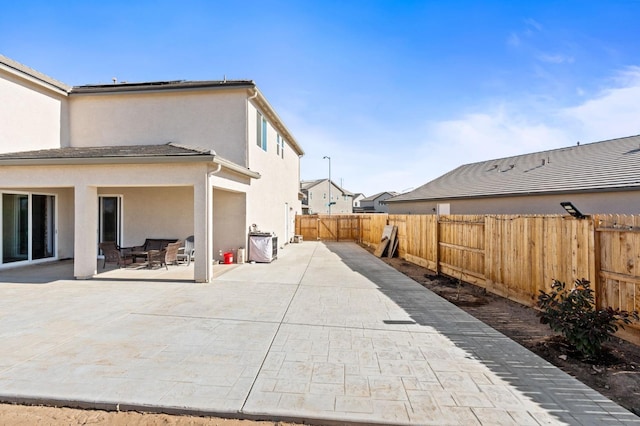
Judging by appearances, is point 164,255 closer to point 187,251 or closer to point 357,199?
point 187,251

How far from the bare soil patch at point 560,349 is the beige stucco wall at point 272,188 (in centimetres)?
Answer: 786

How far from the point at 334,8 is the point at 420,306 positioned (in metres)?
8.55

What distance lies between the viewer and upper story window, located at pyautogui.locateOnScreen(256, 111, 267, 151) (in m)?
12.6

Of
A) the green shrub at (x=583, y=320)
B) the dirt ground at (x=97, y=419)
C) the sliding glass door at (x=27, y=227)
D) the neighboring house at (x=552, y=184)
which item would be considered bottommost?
the dirt ground at (x=97, y=419)

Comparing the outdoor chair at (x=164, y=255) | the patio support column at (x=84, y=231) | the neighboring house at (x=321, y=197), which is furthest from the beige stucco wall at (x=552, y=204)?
the neighboring house at (x=321, y=197)

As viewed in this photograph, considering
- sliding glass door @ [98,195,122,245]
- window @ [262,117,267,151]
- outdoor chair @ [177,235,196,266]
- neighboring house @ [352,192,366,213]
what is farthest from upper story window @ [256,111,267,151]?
neighboring house @ [352,192,366,213]

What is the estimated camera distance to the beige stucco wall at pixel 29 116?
999 cm

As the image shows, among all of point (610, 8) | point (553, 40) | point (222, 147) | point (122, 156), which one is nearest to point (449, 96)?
point (553, 40)

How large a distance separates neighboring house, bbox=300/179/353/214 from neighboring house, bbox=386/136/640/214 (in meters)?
32.1

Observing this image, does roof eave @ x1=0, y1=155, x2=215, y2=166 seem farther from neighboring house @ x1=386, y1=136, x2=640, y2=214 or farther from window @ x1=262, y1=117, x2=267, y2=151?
neighboring house @ x1=386, y1=136, x2=640, y2=214

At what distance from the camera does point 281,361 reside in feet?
12.9

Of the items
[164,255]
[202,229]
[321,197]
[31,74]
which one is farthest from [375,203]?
[202,229]

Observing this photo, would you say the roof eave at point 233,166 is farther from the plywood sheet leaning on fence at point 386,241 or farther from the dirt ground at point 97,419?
the plywood sheet leaning on fence at point 386,241

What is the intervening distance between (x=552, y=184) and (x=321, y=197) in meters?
43.1
